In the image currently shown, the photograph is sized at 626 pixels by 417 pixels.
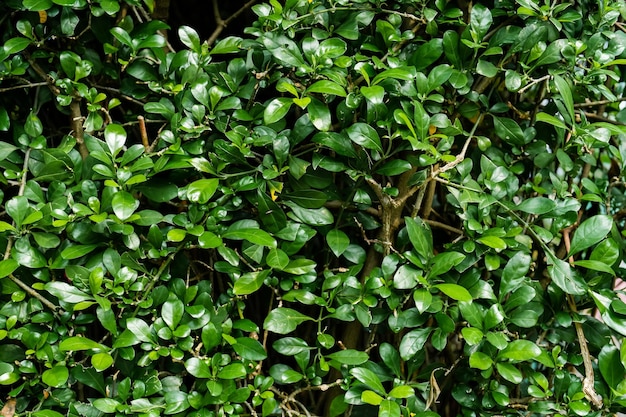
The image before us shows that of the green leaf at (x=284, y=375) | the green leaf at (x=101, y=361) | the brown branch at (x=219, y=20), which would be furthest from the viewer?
the brown branch at (x=219, y=20)

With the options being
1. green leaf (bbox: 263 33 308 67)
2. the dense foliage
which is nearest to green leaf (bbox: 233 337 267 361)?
the dense foliage

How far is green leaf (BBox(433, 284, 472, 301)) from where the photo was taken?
94 cm

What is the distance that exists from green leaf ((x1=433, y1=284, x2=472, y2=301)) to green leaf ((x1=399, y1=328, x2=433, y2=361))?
0.09m

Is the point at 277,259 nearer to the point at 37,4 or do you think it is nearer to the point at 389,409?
the point at 389,409

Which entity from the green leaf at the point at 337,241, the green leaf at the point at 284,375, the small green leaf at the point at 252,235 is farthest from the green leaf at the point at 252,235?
the green leaf at the point at 284,375

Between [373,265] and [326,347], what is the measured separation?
201mm

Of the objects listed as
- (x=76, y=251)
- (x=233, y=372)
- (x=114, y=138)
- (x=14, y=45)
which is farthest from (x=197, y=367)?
(x=14, y=45)

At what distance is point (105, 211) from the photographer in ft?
3.18

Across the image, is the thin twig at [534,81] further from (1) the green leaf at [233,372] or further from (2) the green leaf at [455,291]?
(1) the green leaf at [233,372]

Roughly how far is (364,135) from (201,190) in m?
0.27

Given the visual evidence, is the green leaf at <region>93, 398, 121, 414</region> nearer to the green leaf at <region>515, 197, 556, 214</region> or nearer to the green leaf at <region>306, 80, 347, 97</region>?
the green leaf at <region>306, 80, 347, 97</region>

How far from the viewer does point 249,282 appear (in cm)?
98

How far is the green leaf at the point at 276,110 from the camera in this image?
963 millimetres

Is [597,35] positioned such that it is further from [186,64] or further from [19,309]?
[19,309]
